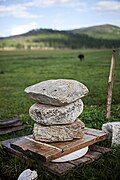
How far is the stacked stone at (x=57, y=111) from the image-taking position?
7977 mm

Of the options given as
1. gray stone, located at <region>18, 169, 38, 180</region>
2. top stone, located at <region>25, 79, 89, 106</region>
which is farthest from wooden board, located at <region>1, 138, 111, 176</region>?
top stone, located at <region>25, 79, 89, 106</region>

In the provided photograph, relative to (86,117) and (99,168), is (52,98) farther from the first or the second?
(86,117)

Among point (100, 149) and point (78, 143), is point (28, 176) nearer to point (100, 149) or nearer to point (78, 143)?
point (78, 143)

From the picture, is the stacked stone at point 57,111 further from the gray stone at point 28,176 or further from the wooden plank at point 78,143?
the gray stone at point 28,176

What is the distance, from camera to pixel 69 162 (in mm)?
7840

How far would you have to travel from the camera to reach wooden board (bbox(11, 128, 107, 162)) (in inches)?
292

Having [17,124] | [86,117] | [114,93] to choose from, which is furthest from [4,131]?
[114,93]

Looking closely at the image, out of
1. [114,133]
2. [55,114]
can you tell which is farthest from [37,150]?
[114,133]

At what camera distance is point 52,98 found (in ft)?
25.6

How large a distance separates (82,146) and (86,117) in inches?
177

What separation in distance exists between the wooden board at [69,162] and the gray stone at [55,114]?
1027mm

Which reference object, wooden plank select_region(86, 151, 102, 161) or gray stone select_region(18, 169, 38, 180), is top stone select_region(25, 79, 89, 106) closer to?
wooden plank select_region(86, 151, 102, 161)

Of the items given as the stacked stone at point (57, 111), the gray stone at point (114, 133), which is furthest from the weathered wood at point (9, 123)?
the gray stone at point (114, 133)

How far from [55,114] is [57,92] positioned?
585 mm
